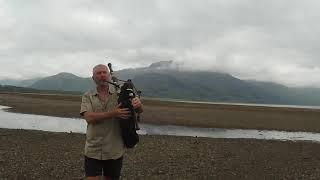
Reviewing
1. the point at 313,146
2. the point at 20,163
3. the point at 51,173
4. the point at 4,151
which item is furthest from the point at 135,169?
the point at 313,146

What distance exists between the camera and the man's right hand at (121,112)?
29.6 feet

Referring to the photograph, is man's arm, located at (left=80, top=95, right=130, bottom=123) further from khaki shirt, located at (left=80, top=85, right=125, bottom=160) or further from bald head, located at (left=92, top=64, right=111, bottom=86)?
bald head, located at (left=92, top=64, right=111, bottom=86)

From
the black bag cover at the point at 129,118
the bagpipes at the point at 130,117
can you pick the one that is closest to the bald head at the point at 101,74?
the bagpipes at the point at 130,117

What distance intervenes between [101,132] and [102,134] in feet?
0.15

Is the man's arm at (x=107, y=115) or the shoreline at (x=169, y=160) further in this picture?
the shoreline at (x=169, y=160)

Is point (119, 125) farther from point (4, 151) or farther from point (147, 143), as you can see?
point (147, 143)

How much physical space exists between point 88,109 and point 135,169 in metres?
12.5

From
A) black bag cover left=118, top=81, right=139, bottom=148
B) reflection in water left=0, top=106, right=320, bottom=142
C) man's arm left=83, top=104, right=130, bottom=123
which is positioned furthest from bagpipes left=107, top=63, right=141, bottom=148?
reflection in water left=0, top=106, right=320, bottom=142

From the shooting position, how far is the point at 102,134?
9445 mm

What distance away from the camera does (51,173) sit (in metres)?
20.1

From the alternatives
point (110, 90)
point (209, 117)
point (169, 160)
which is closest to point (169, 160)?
point (169, 160)

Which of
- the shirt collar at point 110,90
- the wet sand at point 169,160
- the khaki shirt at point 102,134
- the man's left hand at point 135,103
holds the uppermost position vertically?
the shirt collar at point 110,90

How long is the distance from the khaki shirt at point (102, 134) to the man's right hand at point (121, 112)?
1.30 ft

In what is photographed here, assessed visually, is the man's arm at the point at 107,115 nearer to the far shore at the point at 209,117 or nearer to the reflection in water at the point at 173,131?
the reflection in water at the point at 173,131
